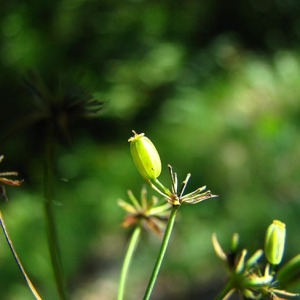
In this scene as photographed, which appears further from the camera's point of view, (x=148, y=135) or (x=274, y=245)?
(x=148, y=135)

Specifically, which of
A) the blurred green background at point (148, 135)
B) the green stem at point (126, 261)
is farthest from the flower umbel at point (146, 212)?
the blurred green background at point (148, 135)

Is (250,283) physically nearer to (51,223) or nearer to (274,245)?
(274,245)

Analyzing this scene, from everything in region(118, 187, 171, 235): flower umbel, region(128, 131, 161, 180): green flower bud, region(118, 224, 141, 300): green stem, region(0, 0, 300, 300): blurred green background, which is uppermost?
region(128, 131, 161, 180): green flower bud

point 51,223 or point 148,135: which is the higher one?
point 51,223

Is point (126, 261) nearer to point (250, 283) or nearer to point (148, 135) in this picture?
point (250, 283)

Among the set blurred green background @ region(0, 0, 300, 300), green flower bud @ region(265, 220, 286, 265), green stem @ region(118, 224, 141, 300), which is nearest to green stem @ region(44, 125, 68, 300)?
green stem @ region(118, 224, 141, 300)

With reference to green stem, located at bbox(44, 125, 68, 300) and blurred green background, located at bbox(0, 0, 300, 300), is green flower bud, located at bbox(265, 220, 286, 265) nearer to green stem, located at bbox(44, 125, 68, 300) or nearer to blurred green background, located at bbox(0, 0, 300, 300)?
green stem, located at bbox(44, 125, 68, 300)

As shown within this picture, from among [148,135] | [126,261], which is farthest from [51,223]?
[148,135]

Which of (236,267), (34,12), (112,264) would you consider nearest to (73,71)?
(34,12)

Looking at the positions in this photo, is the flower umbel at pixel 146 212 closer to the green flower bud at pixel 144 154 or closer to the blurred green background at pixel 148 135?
the green flower bud at pixel 144 154
